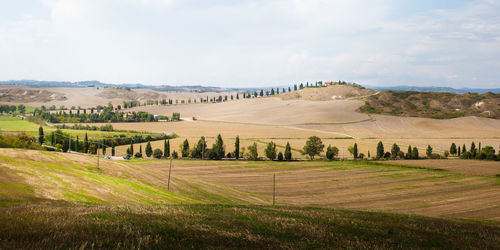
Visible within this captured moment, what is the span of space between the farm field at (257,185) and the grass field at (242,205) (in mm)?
219

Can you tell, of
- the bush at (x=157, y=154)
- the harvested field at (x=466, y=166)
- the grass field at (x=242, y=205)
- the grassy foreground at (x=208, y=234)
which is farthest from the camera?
the bush at (x=157, y=154)

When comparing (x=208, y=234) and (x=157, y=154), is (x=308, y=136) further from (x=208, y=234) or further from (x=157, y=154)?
(x=208, y=234)

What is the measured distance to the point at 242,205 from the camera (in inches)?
1258

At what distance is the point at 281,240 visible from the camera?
42.9ft

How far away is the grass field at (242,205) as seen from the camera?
12.2m

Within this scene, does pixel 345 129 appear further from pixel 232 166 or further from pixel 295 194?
pixel 295 194

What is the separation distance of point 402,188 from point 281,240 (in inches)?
2473

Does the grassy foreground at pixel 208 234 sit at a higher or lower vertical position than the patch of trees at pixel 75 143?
higher

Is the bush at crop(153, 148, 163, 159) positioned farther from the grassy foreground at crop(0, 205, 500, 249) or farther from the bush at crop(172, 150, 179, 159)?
the grassy foreground at crop(0, 205, 500, 249)

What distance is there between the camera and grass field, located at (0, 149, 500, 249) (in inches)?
479

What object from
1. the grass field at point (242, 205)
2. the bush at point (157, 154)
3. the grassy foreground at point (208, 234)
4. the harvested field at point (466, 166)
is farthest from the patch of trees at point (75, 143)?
the grassy foreground at point (208, 234)

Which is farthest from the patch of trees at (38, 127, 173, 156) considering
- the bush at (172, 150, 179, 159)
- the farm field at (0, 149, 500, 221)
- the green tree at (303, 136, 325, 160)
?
the green tree at (303, 136, 325, 160)

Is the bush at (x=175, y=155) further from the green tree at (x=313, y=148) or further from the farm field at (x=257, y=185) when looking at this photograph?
the green tree at (x=313, y=148)

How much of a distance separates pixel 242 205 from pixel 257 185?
1579 inches
